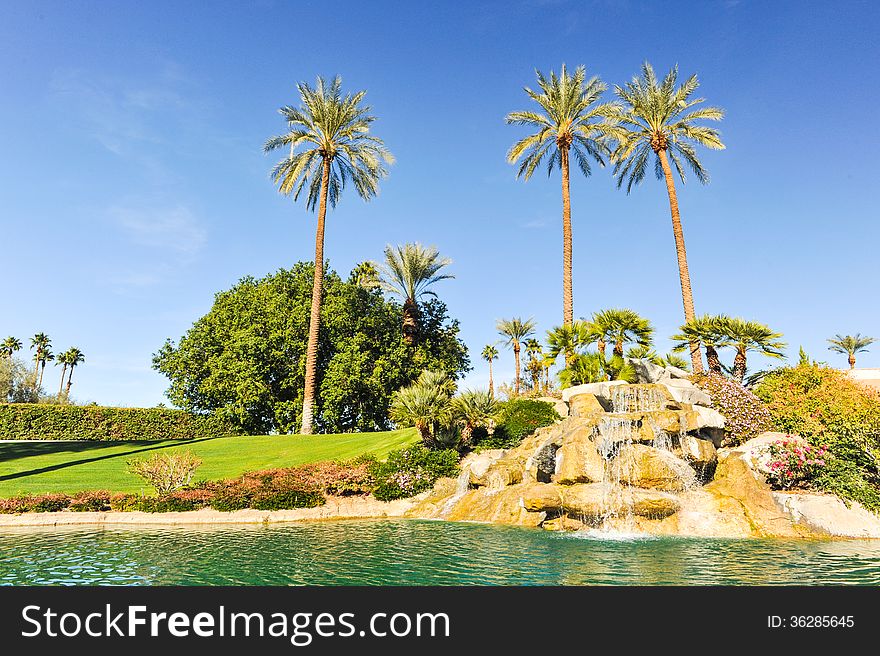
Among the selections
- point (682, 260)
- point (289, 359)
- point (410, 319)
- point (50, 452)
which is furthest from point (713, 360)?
point (50, 452)

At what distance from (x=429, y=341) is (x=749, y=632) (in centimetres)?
3772

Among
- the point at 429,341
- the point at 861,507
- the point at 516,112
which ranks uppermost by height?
the point at 516,112

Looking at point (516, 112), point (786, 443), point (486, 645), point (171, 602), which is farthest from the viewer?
point (516, 112)

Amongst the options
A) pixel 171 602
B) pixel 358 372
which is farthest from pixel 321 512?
pixel 358 372

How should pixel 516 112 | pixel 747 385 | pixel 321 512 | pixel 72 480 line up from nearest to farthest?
pixel 321 512, pixel 72 480, pixel 747 385, pixel 516 112

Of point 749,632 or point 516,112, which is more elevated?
point 516,112

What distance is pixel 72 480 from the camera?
22828 millimetres

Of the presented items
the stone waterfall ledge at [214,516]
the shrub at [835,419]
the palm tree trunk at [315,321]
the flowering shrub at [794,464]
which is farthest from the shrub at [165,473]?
the shrub at [835,419]

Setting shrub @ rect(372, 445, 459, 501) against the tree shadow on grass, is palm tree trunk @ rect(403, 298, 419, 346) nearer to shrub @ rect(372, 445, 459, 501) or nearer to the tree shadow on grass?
the tree shadow on grass

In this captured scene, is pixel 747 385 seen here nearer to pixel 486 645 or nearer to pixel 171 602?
pixel 486 645

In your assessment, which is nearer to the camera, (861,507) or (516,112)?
(861,507)

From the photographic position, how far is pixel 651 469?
653 inches

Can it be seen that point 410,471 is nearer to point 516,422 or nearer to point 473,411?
point 473,411

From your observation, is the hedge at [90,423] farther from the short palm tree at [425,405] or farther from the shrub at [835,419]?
the shrub at [835,419]
